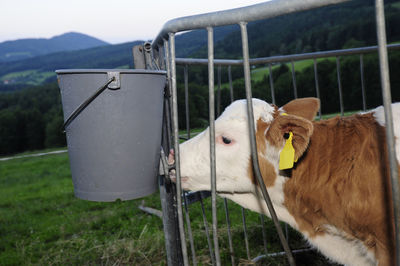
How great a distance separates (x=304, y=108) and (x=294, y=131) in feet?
2.14

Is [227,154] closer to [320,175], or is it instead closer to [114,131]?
[320,175]

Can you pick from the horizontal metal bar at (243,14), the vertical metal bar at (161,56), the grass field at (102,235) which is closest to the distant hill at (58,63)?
the grass field at (102,235)

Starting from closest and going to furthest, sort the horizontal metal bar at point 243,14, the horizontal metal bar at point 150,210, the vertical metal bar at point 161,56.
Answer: the horizontal metal bar at point 243,14, the vertical metal bar at point 161,56, the horizontal metal bar at point 150,210

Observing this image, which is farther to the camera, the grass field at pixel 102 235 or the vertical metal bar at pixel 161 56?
the grass field at pixel 102 235

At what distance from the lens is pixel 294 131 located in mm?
1742

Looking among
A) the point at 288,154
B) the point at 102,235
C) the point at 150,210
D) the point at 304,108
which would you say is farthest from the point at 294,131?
the point at 150,210

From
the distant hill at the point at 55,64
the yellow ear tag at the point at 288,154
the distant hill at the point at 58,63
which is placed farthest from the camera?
the distant hill at the point at 58,63

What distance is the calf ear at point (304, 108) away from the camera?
7.64 ft

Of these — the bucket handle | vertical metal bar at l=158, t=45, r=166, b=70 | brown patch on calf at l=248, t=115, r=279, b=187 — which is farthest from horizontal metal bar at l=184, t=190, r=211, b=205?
the bucket handle

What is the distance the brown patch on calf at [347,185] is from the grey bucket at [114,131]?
0.66 m

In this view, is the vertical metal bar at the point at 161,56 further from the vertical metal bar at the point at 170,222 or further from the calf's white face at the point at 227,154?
the calf's white face at the point at 227,154

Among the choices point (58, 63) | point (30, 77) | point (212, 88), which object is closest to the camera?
point (212, 88)

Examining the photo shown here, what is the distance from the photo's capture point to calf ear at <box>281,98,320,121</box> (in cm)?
233

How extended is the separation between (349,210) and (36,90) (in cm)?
6743
